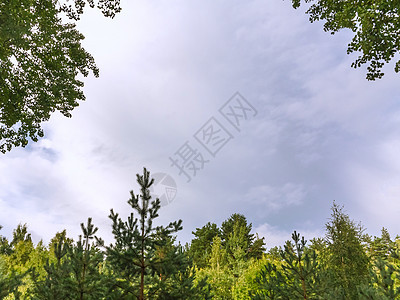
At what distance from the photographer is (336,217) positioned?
15.4 m

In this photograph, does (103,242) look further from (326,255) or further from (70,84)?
(326,255)

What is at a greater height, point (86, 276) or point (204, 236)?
point (204, 236)

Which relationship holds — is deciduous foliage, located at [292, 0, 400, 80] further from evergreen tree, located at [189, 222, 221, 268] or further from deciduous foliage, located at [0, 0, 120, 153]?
evergreen tree, located at [189, 222, 221, 268]

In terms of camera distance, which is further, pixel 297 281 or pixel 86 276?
pixel 297 281

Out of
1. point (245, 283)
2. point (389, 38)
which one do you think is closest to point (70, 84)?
point (389, 38)

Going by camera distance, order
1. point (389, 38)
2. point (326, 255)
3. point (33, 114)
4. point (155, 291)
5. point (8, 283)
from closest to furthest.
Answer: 1. point (8, 283)
2. point (155, 291)
3. point (389, 38)
4. point (33, 114)
5. point (326, 255)

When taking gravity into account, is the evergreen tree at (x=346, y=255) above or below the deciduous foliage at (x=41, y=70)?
below

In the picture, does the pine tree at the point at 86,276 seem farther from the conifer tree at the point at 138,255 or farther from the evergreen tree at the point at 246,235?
the evergreen tree at the point at 246,235

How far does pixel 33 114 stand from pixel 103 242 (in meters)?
10.4

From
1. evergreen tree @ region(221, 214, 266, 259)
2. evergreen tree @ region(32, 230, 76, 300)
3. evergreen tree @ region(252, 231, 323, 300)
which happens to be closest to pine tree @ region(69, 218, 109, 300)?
evergreen tree @ region(32, 230, 76, 300)

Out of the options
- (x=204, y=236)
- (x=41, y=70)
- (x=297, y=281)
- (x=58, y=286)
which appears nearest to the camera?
(x=58, y=286)

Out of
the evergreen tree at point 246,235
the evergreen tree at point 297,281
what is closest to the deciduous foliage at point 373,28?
the evergreen tree at point 297,281

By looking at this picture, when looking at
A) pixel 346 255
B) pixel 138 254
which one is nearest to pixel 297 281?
pixel 138 254

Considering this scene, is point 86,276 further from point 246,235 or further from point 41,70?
point 246,235
